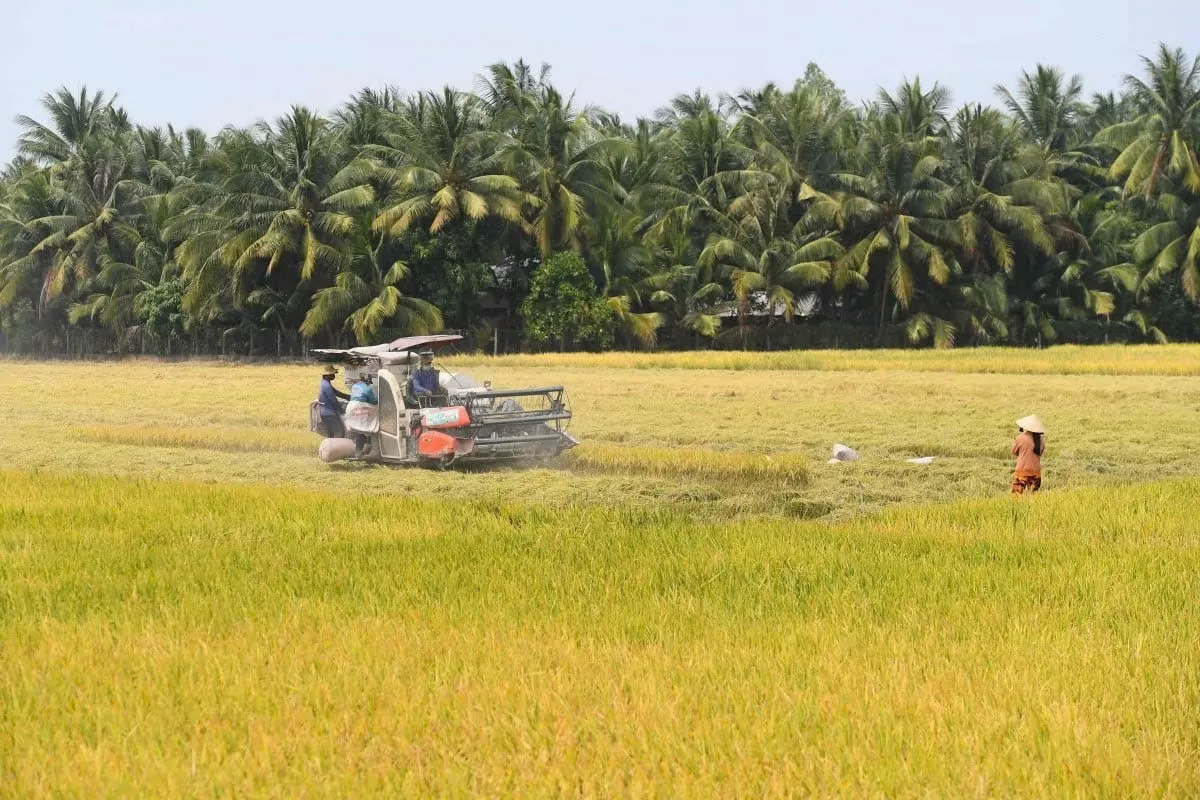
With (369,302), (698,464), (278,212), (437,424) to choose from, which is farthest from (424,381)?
(278,212)

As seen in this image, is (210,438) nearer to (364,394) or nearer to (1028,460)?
(364,394)

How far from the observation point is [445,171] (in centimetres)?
3819

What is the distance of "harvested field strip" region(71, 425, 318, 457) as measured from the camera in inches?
633

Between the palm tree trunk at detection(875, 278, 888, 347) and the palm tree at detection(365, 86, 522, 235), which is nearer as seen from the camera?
the palm tree at detection(365, 86, 522, 235)

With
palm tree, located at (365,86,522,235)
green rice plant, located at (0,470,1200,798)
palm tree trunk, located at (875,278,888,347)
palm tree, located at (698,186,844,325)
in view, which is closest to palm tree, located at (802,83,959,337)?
palm tree trunk, located at (875,278,888,347)

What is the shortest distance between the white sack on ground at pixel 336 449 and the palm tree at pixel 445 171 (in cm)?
2429

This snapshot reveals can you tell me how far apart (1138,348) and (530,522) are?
Result: 2935cm

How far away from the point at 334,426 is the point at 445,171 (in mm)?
25250

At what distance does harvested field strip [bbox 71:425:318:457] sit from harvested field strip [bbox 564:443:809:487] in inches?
139

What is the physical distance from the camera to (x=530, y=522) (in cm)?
876

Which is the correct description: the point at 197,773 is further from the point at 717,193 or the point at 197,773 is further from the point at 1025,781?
the point at 717,193

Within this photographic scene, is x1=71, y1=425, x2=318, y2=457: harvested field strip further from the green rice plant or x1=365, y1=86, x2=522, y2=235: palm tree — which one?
x1=365, y1=86, x2=522, y2=235: palm tree

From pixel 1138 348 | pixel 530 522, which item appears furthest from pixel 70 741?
pixel 1138 348

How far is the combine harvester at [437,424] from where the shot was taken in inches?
501
